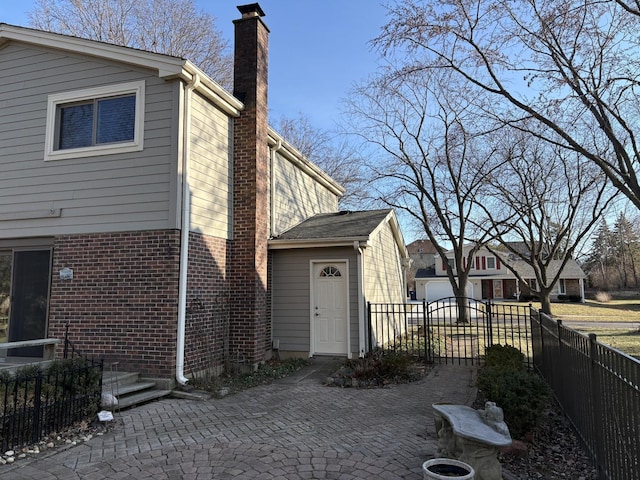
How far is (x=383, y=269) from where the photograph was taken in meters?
Answer: 13.3

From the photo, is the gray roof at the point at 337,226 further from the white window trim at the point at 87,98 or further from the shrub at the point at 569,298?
the shrub at the point at 569,298

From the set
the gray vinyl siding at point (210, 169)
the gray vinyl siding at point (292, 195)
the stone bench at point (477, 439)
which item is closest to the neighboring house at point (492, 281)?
the gray vinyl siding at point (292, 195)

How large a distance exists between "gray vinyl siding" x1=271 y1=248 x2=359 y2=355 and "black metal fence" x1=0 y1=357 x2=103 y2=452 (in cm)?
530

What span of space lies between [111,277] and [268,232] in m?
4.07

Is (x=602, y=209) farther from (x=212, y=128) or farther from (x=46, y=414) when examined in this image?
(x=46, y=414)

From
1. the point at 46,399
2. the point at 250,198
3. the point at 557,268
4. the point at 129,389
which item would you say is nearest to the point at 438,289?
the point at 557,268

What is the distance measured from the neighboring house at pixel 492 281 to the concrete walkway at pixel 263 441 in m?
36.3

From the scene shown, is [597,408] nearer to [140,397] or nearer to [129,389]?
[140,397]

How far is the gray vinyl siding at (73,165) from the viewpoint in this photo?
767 centimetres

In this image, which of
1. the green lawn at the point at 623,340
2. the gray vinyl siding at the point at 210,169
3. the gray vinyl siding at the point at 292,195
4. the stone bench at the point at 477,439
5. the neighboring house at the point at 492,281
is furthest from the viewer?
the neighboring house at the point at 492,281

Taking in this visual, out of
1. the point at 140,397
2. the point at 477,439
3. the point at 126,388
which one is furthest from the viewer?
the point at 126,388

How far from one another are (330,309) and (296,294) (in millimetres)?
947

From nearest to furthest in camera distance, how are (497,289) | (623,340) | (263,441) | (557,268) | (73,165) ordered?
(263,441) < (73,165) < (623,340) < (557,268) < (497,289)

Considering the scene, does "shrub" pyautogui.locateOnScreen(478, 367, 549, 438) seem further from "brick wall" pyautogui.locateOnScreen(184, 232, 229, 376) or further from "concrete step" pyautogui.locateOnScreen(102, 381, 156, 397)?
"concrete step" pyautogui.locateOnScreen(102, 381, 156, 397)
